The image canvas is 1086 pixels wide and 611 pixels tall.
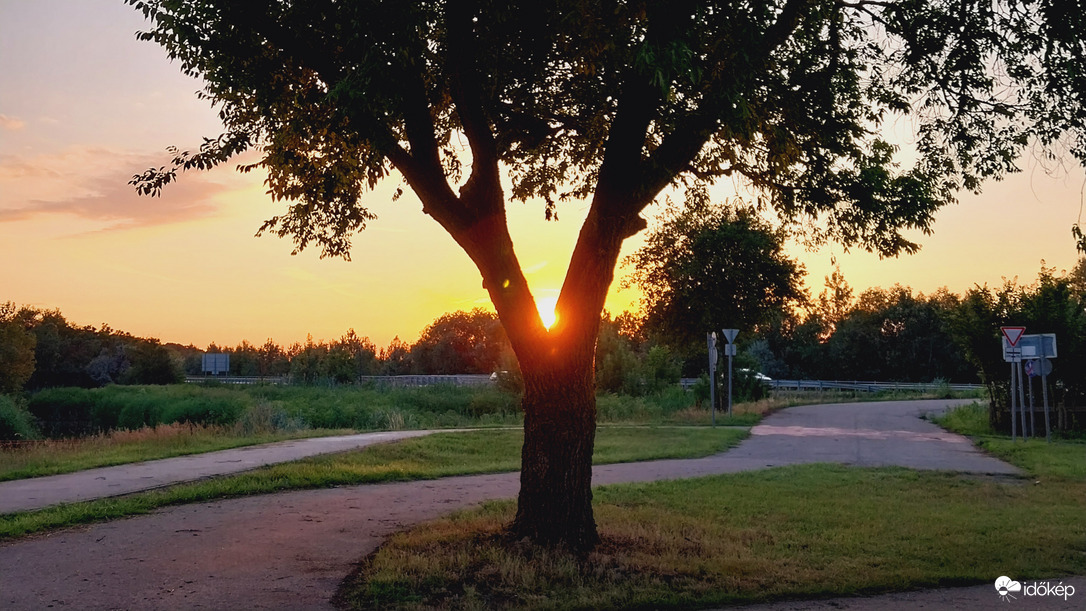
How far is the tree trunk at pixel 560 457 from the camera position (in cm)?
866

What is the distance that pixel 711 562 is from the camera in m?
8.34

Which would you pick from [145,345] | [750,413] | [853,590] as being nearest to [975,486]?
[853,590]

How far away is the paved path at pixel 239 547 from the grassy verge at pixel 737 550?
68cm

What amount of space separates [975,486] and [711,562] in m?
7.66

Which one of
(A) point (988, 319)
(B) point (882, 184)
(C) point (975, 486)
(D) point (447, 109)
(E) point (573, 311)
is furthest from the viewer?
(A) point (988, 319)

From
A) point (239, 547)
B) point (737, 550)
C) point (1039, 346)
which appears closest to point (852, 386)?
point (1039, 346)

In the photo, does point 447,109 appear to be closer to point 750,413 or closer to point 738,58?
point 738,58

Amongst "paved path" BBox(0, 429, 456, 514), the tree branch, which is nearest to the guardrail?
"paved path" BBox(0, 429, 456, 514)

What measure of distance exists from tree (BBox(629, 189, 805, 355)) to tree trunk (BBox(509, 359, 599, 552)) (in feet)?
85.8

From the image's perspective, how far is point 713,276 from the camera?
35125mm

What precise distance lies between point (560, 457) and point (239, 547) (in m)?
3.29

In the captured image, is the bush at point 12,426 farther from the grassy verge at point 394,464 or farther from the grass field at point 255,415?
the grassy verge at point 394,464

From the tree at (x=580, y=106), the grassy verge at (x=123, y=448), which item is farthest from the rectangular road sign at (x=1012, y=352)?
the grassy verge at (x=123, y=448)

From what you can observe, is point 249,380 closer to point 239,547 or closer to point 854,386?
point 854,386
